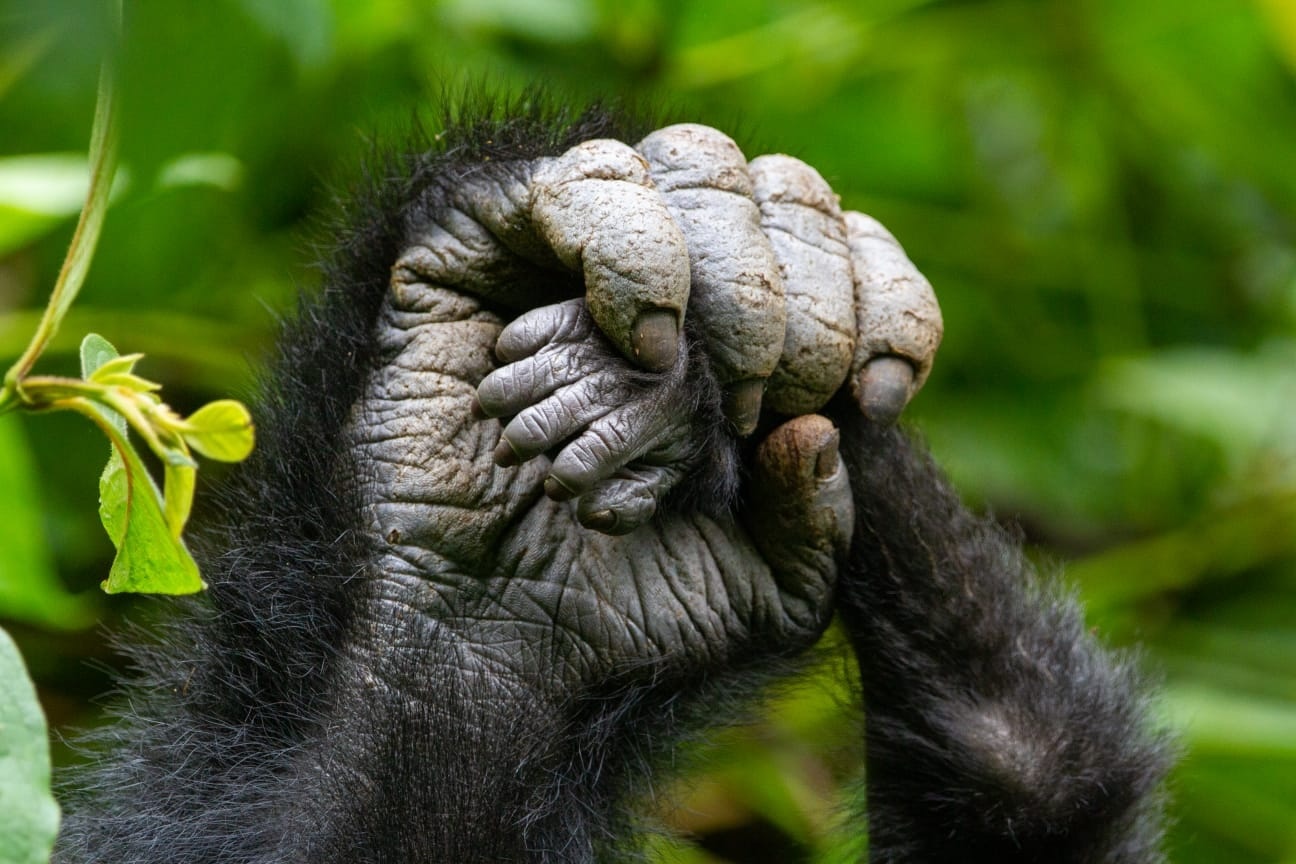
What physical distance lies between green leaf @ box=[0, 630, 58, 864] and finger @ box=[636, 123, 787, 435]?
0.46 metres

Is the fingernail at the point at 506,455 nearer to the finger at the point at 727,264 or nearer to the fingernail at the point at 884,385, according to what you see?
the finger at the point at 727,264

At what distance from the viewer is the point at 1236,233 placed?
286cm

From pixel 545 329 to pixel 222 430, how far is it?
0.32m

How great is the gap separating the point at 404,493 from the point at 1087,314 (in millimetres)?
2039

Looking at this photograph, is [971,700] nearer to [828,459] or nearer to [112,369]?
[828,459]

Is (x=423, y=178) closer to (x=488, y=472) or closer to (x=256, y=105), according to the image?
(x=488, y=472)

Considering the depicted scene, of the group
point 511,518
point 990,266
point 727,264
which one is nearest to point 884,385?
point 727,264

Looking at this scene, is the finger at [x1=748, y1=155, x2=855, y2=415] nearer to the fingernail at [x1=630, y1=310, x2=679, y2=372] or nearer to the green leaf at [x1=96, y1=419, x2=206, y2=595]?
the fingernail at [x1=630, y1=310, x2=679, y2=372]

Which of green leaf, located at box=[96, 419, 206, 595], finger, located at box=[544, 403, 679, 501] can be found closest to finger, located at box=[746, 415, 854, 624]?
finger, located at box=[544, 403, 679, 501]

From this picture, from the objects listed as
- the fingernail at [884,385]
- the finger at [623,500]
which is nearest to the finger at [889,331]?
the fingernail at [884,385]

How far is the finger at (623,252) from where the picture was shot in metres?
0.78

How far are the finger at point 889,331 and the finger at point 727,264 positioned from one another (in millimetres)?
87

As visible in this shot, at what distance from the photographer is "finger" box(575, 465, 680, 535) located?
2.67ft

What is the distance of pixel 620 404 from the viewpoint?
806 millimetres
